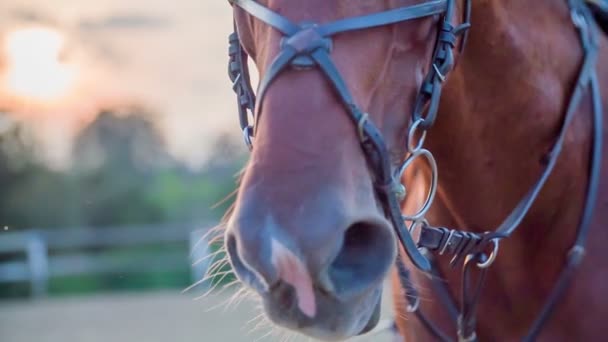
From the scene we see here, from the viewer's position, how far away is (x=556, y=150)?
2113 mm

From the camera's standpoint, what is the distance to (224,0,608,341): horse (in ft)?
4.92

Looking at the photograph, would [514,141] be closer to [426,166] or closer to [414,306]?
[426,166]

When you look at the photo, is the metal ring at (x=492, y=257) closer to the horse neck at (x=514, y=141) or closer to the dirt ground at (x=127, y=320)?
the horse neck at (x=514, y=141)

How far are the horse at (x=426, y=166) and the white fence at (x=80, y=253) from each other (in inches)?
Result: 377

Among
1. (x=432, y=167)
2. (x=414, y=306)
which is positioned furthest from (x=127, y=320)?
(x=432, y=167)

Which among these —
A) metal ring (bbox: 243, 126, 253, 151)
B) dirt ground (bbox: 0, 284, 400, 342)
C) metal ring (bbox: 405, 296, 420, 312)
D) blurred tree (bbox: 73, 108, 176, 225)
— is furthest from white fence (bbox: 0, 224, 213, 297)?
metal ring (bbox: 243, 126, 253, 151)

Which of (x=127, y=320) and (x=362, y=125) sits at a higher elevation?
(x=362, y=125)

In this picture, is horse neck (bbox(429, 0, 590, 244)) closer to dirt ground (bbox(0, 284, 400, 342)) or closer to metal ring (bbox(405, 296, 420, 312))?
metal ring (bbox(405, 296, 420, 312))

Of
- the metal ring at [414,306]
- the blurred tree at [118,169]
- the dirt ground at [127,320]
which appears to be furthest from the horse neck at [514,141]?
the blurred tree at [118,169]

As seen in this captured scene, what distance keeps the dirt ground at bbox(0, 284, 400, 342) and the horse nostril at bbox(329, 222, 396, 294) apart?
5.32 metres

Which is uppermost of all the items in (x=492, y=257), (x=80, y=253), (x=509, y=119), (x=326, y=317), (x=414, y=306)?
(x=509, y=119)

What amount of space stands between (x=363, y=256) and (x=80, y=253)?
40.5ft

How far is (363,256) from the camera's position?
1.55 metres

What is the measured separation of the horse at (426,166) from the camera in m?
1.50
